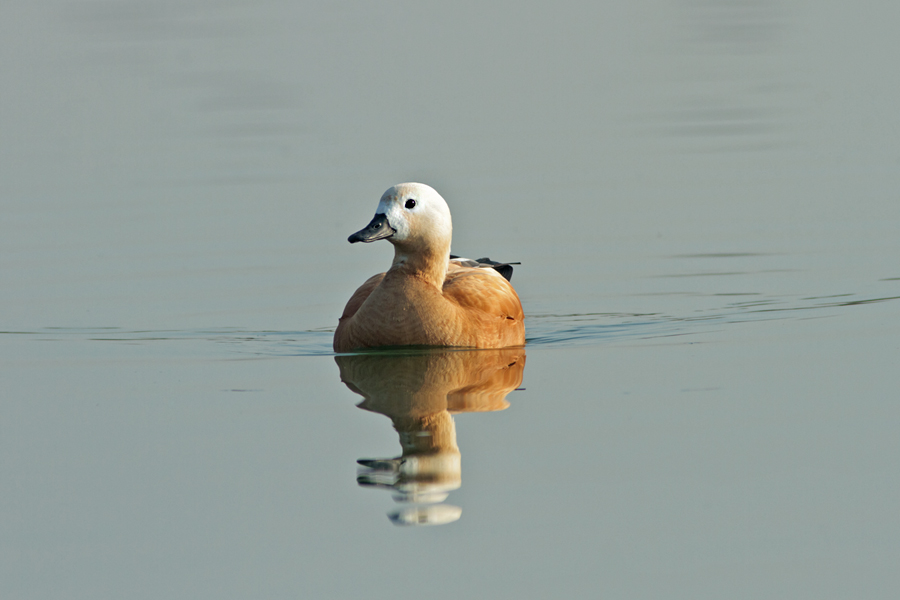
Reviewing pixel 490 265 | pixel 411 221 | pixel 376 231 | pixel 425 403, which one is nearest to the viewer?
pixel 425 403

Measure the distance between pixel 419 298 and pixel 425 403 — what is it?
1.72m

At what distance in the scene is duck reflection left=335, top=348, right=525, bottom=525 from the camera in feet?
20.8

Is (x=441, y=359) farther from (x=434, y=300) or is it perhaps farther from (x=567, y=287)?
(x=567, y=287)

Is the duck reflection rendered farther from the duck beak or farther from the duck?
the duck beak

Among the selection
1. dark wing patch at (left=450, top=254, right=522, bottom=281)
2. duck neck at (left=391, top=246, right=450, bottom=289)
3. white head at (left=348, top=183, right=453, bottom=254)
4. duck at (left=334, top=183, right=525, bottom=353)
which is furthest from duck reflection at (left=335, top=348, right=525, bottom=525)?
dark wing patch at (left=450, top=254, right=522, bottom=281)

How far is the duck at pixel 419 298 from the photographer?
9523mm

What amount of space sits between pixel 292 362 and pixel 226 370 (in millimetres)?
552

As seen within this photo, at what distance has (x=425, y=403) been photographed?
802 centimetres

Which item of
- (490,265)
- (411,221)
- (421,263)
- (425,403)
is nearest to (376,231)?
(411,221)

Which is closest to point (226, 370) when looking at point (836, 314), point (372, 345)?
point (372, 345)

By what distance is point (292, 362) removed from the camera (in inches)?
378

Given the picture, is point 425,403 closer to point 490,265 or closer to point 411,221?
point 411,221

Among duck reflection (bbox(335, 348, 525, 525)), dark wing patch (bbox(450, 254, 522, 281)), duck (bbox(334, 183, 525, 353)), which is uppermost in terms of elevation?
dark wing patch (bbox(450, 254, 522, 281))

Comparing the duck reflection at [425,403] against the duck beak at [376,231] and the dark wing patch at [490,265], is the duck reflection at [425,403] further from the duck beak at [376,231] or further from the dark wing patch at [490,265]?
the dark wing patch at [490,265]
